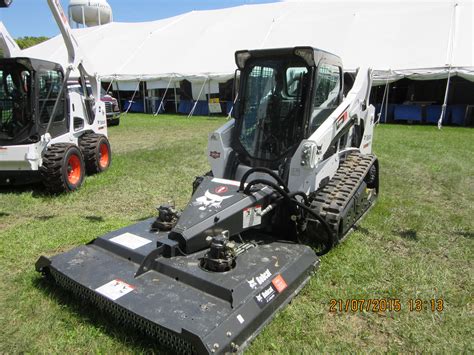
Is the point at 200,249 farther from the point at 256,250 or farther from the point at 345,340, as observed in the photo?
the point at 345,340

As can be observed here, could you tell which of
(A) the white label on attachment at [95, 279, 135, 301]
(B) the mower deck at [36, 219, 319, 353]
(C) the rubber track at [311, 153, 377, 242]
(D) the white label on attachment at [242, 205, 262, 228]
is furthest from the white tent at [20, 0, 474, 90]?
(A) the white label on attachment at [95, 279, 135, 301]

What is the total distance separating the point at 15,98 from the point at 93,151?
1.63 metres

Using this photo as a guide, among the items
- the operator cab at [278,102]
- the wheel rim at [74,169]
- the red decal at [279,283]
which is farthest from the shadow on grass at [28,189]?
the red decal at [279,283]

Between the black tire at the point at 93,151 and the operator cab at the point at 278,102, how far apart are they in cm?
392

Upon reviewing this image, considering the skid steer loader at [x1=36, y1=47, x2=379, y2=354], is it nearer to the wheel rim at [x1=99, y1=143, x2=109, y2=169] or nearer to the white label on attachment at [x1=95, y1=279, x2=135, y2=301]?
the white label on attachment at [x1=95, y1=279, x2=135, y2=301]

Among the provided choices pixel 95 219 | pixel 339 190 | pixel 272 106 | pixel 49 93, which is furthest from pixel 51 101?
pixel 339 190

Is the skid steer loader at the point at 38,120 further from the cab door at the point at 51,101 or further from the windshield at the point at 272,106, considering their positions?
the windshield at the point at 272,106

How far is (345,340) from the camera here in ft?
9.65

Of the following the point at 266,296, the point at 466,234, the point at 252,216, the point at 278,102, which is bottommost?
the point at 466,234

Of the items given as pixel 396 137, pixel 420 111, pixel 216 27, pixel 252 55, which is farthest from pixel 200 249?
pixel 216 27

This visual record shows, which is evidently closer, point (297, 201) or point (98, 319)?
point (98, 319)

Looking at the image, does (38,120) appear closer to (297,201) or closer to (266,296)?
(297,201)

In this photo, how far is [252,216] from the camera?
12.3ft

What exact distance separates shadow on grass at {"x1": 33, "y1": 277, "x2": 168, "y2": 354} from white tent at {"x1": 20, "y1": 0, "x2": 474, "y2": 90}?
15.8 metres
